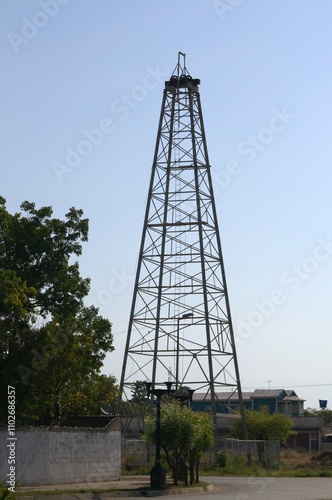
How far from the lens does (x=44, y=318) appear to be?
34406 mm

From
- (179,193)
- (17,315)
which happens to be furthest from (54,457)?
(179,193)

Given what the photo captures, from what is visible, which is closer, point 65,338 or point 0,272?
point 0,272

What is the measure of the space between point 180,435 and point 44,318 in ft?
23.1

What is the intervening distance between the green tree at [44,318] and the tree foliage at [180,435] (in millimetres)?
3825

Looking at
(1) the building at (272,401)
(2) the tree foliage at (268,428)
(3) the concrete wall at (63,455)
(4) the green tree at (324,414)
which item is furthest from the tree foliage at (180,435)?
(4) the green tree at (324,414)

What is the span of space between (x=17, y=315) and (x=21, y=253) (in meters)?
4.51

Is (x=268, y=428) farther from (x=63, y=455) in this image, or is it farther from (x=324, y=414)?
(x=324, y=414)

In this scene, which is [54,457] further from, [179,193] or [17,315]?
[179,193]

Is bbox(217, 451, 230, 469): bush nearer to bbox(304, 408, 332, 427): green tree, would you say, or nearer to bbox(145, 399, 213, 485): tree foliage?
bbox(145, 399, 213, 485): tree foliage

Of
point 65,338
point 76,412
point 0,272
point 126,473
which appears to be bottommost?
point 126,473

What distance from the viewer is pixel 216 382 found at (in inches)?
1711

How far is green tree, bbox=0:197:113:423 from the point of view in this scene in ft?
101

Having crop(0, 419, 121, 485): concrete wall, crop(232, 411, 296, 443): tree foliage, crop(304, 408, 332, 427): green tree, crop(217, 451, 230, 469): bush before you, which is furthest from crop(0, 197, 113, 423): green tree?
crop(304, 408, 332, 427): green tree

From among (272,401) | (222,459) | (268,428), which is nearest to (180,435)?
(222,459)
